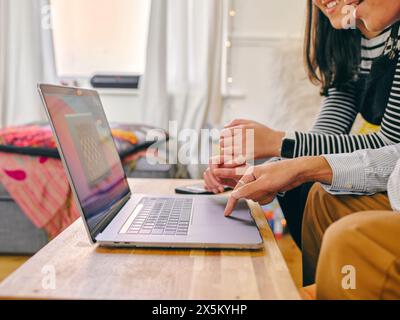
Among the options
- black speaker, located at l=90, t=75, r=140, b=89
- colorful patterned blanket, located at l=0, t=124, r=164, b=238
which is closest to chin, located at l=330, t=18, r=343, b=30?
colorful patterned blanket, located at l=0, t=124, r=164, b=238

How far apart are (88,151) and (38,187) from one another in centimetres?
77

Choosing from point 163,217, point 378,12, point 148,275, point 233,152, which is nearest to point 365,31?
point 378,12

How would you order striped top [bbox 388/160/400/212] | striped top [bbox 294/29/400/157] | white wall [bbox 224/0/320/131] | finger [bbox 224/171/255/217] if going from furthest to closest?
white wall [bbox 224/0/320/131] < striped top [bbox 294/29/400/157] < finger [bbox 224/171/255/217] < striped top [bbox 388/160/400/212]

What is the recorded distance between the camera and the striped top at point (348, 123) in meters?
0.80

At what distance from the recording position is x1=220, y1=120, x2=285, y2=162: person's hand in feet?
2.72

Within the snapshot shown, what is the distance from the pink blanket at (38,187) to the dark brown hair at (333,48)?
33.5 inches

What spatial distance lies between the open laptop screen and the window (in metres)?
1.50

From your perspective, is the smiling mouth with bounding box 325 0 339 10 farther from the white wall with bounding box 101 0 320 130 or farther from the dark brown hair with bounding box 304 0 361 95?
the white wall with bounding box 101 0 320 130

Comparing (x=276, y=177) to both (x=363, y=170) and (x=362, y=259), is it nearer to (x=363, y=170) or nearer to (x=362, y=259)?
(x=363, y=170)

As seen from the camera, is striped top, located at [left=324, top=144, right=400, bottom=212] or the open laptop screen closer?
the open laptop screen

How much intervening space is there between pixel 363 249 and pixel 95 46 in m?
2.11

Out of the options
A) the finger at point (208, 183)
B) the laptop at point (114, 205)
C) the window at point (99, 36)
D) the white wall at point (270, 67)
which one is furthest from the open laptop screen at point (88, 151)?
the window at point (99, 36)

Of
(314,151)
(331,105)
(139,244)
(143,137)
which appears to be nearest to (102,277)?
(139,244)

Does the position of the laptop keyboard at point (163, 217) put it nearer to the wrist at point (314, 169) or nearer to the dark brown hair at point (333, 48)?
the wrist at point (314, 169)
